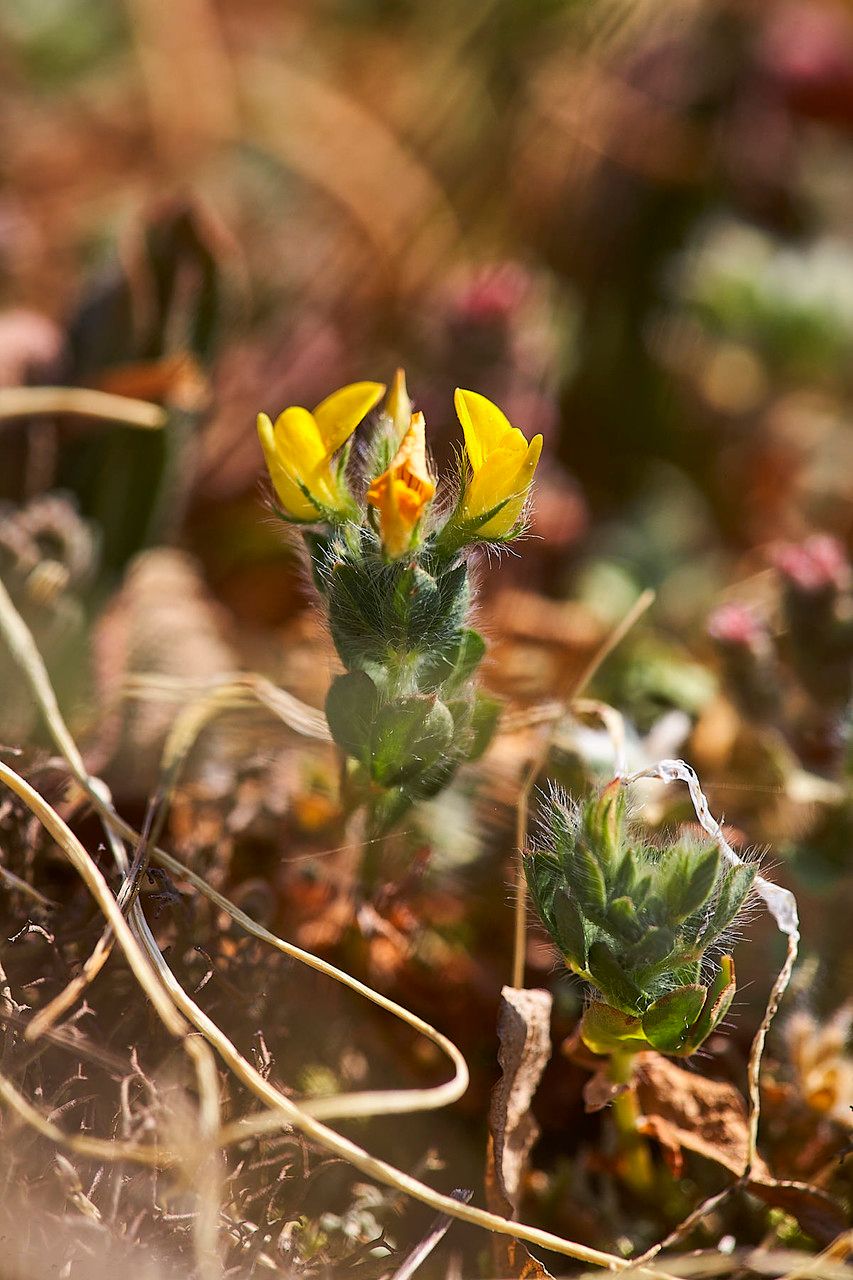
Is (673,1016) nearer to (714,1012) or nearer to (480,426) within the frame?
(714,1012)

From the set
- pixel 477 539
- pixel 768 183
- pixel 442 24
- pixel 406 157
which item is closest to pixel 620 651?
pixel 477 539

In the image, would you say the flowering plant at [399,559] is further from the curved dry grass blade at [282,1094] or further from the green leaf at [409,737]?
the curved dry grass blade at [282,1094]

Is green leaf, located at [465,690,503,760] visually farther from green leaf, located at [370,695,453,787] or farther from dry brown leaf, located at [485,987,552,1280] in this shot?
dry brown leaf, located at [485,987,552,1280]

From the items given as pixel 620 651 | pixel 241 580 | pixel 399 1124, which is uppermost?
pixel 620 651

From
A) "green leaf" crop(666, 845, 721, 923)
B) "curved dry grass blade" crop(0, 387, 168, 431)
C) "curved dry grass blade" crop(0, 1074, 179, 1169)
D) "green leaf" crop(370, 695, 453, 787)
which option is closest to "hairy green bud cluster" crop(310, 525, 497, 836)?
"green leaf" crop(370, 695, 453, 787)

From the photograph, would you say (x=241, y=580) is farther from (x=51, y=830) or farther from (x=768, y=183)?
(x=768, y=183)

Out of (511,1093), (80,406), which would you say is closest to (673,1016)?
(511,1093)

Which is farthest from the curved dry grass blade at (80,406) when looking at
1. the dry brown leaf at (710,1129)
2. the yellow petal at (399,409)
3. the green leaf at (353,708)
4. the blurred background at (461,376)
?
the dry brown leaf at (710,1129)

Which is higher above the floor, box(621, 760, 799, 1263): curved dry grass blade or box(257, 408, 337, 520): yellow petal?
box(257, 408, 337, 520): yellow petal
